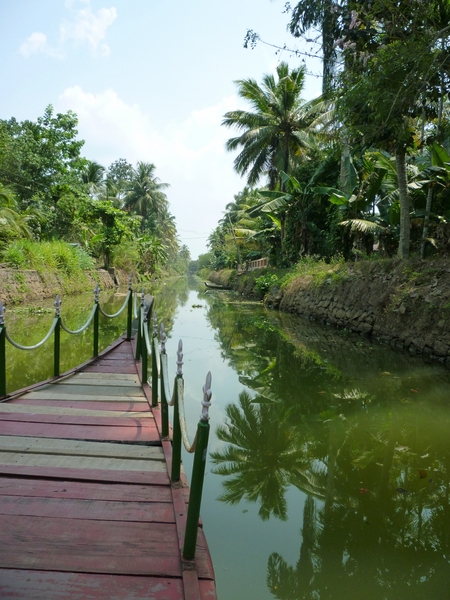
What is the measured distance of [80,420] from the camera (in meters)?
3.92

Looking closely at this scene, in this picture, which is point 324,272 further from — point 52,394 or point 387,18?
point 52,394

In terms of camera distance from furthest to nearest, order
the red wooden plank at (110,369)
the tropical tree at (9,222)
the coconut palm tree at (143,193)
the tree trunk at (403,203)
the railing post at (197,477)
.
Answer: the coconut palm tree at (143,193), the tropical tree at (9,222), the tree trunk at (403,203), the red wooden plank at (110,369), the railing post at (197,477)

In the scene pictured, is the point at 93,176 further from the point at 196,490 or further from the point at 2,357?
the point at 196,490

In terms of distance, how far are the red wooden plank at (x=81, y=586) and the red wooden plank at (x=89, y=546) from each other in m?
0.04

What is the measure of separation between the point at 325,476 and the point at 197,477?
7.59 feet

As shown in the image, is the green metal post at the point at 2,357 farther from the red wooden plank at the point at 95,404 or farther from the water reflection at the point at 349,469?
the water reflection at the point at 349,469

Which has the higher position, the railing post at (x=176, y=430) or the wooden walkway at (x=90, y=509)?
the railing post at (x=176, y=430)

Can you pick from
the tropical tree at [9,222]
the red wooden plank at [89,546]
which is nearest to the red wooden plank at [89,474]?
the red wooden plank at [89,546]

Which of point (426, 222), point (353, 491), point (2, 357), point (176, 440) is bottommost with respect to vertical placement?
point (353, 491)

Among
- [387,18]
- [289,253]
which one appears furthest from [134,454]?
[289,253]

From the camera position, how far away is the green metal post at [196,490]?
197 centimetres

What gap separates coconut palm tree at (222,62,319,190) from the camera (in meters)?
22.4

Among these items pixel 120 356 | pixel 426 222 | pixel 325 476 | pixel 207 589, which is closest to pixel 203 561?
pixel 207 589

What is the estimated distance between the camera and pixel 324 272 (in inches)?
628
